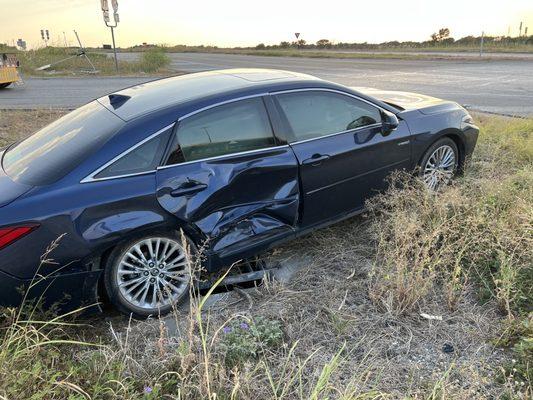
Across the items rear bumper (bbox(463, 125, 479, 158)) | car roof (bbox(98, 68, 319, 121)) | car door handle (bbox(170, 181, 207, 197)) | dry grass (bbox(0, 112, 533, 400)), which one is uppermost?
car roof (bbox(98, 68, 319, 121))

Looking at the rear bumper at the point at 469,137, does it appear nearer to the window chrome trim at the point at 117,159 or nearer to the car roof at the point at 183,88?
the car roof at the point at 183,88

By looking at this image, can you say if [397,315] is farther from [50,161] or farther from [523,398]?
[50,161]

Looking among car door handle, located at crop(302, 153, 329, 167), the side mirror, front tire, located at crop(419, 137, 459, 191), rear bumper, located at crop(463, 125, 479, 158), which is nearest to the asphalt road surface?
rear bumper, located at crop(463, 125, 479, 158)

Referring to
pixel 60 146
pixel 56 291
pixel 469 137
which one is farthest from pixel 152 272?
pixel 469 137

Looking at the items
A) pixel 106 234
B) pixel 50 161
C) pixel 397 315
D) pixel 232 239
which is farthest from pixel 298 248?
pixel 50 161

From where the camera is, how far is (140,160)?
10.8ft

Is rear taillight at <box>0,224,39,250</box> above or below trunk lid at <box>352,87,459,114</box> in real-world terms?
below

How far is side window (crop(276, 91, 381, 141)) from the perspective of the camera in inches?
156

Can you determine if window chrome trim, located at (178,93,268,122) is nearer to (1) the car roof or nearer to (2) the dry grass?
(1) the car roof

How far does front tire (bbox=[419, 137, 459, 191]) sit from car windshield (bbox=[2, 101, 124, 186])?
3.09m

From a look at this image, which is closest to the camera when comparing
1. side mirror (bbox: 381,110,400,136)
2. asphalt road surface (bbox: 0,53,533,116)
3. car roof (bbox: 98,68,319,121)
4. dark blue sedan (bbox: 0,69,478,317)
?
dark blue sedan (bbox: 0,69,478,317)

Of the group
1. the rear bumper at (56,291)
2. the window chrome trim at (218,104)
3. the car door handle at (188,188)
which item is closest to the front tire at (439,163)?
the window chrome trim at (218,104)

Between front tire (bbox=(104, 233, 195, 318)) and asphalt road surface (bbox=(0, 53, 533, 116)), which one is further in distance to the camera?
asphalt road surface (bbox=(0, 53, 533, 116))

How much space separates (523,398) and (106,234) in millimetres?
2616
